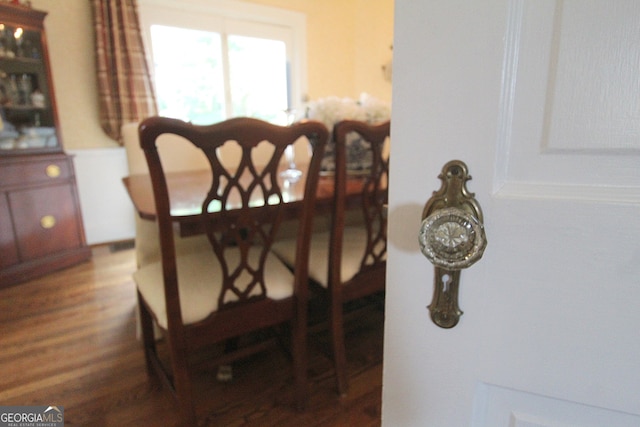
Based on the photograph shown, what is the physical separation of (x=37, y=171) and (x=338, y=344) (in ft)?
7.61

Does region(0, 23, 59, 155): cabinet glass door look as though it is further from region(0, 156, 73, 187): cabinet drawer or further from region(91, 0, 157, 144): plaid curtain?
region(91, 0, 157, 144): plaid curtain

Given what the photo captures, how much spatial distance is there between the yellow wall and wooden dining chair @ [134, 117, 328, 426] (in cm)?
218

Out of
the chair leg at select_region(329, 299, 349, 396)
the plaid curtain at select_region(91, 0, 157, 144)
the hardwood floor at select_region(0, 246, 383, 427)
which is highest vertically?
the plaid curtain at select_region(91, 0, 157, 144)

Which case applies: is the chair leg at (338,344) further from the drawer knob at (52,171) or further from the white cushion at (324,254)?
the drawer knob at (52,171)

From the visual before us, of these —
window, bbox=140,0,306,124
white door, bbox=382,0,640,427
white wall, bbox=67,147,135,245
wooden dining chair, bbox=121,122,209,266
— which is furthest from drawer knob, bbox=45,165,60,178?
white door, bbox=382,0,640,427

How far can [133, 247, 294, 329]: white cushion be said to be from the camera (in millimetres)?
1098

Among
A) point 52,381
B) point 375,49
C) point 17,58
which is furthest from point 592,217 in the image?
point 375,49

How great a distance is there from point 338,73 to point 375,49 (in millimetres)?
468

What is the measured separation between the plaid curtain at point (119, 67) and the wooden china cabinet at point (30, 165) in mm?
369

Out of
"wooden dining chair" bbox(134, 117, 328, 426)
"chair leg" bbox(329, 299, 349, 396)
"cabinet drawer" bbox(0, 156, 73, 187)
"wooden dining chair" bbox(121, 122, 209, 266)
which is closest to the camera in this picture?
"wooden dining chair" bbox(134, 117, 328, 426)

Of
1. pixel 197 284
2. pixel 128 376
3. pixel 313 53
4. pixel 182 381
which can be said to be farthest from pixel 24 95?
pixel 313 53

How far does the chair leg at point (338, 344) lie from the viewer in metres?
1.35

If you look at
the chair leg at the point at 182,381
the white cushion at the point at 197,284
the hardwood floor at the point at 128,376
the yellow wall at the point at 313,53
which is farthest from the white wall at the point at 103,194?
the chair leg at the point at 182,381

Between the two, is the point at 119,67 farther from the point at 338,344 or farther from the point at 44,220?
the point at 338,344
